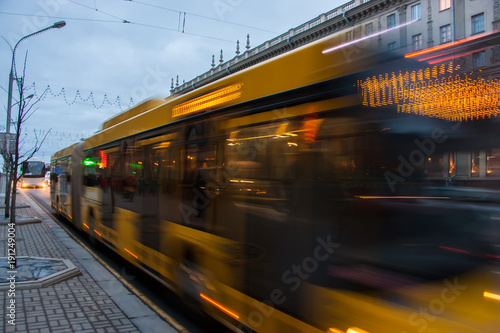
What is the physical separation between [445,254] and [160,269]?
163 inches

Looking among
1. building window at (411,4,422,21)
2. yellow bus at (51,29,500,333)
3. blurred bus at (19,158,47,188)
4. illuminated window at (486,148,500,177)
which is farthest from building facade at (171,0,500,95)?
blurred bus at (19,158,47,188)

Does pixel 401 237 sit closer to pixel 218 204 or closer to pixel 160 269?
pixel 218 204

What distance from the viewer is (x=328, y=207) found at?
8.31 ft

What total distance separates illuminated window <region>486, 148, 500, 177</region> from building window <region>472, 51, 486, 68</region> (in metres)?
0.52

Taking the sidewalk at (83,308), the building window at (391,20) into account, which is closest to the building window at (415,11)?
the building window at (391,20)

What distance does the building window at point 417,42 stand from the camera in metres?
2.28

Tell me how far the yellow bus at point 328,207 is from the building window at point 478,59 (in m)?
0.12

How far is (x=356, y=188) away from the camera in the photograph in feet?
7.71

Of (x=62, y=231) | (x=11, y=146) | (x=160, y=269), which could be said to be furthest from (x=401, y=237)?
(x=11, y=146)

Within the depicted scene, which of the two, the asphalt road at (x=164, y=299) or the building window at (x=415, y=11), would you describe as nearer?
the asphalt road at (x=164, y=299)

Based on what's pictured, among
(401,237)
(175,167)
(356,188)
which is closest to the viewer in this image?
(401,237)

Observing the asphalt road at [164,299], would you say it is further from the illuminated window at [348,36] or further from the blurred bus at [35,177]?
the blurred bus at [35,177]

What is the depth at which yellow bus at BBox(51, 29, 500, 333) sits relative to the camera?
2006mm

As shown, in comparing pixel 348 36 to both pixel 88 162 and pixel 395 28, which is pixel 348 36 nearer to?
pixel 395 28
